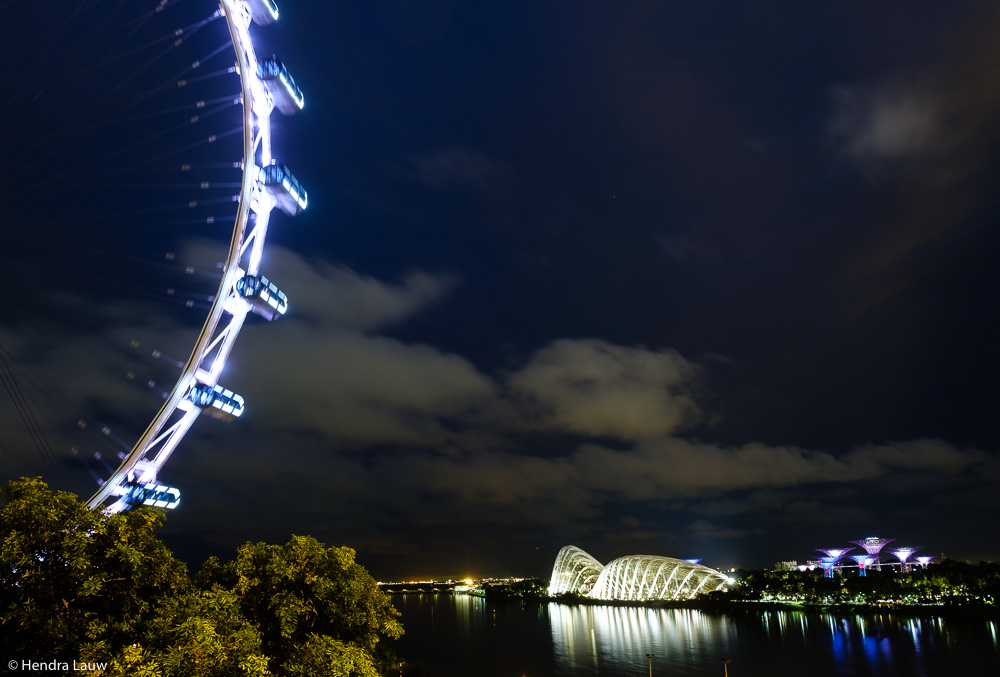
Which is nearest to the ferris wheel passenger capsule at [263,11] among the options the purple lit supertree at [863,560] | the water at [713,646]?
the water at [713,646]

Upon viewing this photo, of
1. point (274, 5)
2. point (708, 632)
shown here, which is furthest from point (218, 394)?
point (708, 632)

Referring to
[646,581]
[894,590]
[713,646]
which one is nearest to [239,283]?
Result: [713,646]

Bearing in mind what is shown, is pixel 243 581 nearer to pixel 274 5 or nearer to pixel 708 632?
pixel 274 5

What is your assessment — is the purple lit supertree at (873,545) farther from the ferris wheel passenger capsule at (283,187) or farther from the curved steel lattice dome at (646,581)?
the ferris wheel passenger capsule at (283,187)

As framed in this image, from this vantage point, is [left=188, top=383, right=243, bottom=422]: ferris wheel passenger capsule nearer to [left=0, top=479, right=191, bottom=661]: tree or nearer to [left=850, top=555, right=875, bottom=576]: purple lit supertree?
[left=0, top=479, right=191, bottom=661]: tree

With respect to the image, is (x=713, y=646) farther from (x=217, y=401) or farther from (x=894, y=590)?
(x=217, y=401)
